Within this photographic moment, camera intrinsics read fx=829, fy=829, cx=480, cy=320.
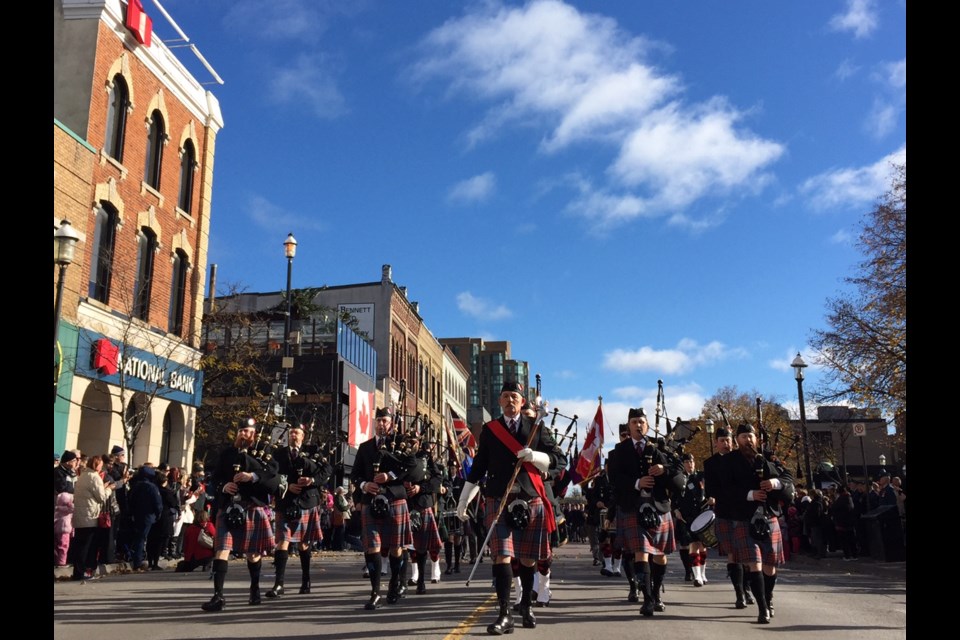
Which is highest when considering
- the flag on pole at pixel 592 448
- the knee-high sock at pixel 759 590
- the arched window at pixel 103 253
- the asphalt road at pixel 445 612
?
the arched window at pixel 103 253

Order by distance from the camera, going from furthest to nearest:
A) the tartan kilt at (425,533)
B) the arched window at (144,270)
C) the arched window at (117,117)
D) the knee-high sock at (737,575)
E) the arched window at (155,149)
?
the arched window at (155,149) < the arched window at (144,270) < the arched window at (117,117) < the tartan kilt at (425,533) < the knee-high sock at (737,575)

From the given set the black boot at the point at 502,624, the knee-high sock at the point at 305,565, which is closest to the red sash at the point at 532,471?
the black boot at the point at 502,624

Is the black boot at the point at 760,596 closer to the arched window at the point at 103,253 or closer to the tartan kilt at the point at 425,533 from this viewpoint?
the tartan kilt at the point at 425,533

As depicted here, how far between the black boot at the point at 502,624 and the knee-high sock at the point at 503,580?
6cm

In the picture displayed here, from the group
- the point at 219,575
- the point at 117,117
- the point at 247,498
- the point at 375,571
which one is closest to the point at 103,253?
the point at 117,117

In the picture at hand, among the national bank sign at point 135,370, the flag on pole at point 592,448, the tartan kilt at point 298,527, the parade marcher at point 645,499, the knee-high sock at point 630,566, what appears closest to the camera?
the parade marcher at point 645,499

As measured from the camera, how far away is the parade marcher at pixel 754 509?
30.7ft

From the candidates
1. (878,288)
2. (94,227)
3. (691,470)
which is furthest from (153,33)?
(878,288)

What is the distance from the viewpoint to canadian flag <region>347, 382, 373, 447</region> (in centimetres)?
3259

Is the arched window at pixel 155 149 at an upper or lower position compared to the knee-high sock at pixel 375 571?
upper
